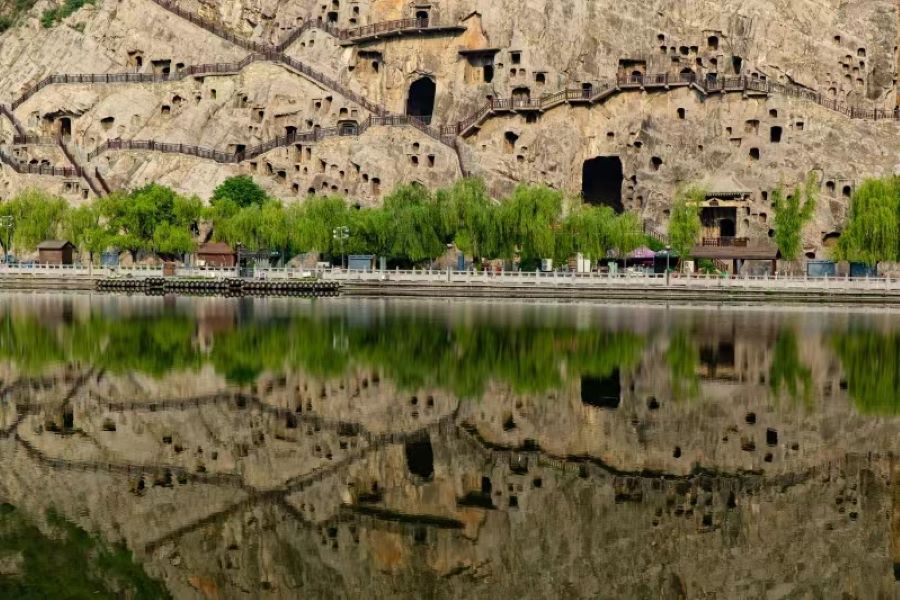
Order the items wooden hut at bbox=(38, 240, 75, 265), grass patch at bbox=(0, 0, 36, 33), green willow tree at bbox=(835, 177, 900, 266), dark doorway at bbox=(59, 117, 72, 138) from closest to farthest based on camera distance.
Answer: green willow tree at bbox=(835, 177, 900, 266) → wooden hut at bbox=(38, 240, 75, 265) → dark doorway at bbox=(59, 117, 72, 138) → grass patch at bbox=(0, 0, 36, 33)

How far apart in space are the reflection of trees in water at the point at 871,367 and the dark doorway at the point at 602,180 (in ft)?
159

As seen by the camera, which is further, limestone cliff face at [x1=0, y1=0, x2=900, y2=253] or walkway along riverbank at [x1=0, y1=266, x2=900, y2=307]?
limestone cliff face at [x1=0, y1=0, x2=900, y2=253]

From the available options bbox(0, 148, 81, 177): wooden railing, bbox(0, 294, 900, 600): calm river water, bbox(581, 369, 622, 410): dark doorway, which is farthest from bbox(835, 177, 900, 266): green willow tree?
bbox(0, 148, 81, 177): wooden railing

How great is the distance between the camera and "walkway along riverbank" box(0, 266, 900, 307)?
74.2m

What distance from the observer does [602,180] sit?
99438mm

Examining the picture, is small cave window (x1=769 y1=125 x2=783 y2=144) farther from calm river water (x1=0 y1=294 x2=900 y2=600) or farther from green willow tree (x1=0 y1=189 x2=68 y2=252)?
green willow tree (x1=0 y1=189 x2=68 y2=252)

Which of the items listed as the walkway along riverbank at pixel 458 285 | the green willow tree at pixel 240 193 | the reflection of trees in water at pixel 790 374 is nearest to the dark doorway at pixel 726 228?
the walkway along riverbank at pixel 458 285

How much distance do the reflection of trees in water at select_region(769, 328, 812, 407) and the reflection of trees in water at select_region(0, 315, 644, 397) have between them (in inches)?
178

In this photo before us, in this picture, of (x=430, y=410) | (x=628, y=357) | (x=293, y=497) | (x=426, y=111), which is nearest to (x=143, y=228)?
(x=426, y=111)

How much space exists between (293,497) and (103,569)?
425cm

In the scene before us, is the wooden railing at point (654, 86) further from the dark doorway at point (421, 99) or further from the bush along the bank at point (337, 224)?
the dark doorway at point (421, 99)

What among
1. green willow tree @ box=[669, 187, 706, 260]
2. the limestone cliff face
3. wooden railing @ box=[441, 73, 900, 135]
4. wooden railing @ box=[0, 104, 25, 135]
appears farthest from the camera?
wooden railing @ box=[0, 104, 25, 135]

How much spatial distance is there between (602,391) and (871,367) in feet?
34.1

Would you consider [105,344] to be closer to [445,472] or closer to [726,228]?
[445,472]
